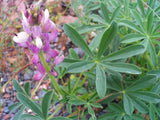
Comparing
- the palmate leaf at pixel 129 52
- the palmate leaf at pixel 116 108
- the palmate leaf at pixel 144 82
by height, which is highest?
the palmate leaf at pixel 129 52

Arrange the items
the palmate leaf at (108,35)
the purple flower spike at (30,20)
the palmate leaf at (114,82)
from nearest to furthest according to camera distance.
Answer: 1. the purple flower spike at (30,20)
2. the palmate leaf at (108,35)
3. the palmate leaf at (114,82)

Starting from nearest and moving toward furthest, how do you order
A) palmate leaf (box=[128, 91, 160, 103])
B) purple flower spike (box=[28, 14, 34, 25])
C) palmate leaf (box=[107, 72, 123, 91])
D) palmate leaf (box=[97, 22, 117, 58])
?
1. purple flower spike (box=[28, 14, 34, 25])
2. palmate leaf (box=[97, 22, 117, 58])
3. palmate leaf (box=[128, 91, 160, 103])
4. palmate leaf (box=[107, 72, 123, 91])

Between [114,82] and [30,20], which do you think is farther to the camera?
[114,82]

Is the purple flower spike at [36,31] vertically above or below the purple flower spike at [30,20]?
below

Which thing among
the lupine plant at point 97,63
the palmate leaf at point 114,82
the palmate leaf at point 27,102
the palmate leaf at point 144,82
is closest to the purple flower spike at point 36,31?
the lupine plant at point 97,63

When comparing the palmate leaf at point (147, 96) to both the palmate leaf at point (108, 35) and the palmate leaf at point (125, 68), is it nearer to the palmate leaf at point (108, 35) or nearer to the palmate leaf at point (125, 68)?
the palmate leaf at point (125, 68)

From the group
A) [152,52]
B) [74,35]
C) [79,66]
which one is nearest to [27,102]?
[79,66]

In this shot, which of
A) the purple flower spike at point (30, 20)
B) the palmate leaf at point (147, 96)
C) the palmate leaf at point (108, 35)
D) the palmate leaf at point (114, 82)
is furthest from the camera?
the palmate leaf at point (114, 82)

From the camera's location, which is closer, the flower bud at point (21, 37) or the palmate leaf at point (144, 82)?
the flower bud at point (21, 37)

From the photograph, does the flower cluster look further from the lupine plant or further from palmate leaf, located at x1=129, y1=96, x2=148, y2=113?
palmate leaf, located at x1=129, y1=96, x2=148, y2=113

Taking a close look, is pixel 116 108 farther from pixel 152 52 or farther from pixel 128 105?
pixel 152 52

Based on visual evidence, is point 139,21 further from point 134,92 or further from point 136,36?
point 134,92

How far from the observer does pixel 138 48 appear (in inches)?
41.9

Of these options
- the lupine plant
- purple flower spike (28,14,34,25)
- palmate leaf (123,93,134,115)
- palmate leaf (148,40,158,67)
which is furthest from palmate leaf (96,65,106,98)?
purple flower spike (28,14,34,25)
